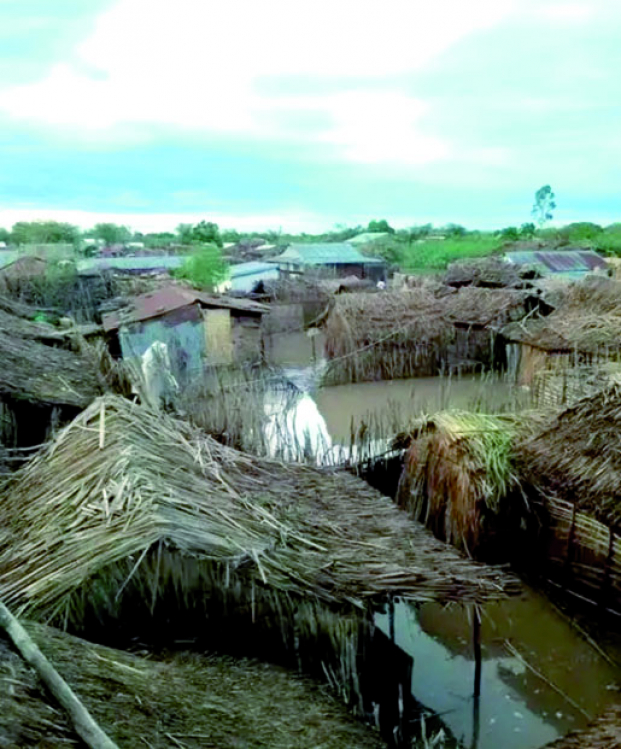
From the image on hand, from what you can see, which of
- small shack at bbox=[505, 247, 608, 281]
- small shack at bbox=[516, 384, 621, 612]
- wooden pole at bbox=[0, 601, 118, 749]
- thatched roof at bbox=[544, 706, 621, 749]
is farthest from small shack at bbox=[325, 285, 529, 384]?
wooden pole at bbox=[0, 601, 118, 749]

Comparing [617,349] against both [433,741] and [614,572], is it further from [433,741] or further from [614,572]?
[433,741]

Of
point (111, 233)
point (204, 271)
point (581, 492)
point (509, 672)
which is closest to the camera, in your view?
point (509, 672)

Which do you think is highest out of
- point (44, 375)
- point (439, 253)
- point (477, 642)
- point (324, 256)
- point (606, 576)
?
point (439, 253)

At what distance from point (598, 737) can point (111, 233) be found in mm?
72202

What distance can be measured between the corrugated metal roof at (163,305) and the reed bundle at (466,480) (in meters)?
8.05

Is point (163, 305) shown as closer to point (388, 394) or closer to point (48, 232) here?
point (388, 394)

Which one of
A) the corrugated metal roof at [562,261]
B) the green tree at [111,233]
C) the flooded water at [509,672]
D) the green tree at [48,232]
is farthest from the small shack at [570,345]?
the green tree at [111,233]

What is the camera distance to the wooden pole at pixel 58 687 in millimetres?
2047

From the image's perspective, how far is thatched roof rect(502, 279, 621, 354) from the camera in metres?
13.0

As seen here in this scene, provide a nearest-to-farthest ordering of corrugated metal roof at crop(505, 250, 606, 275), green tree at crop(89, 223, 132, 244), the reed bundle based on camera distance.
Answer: the reed bundle → corrugated metal roof at crop(505, 250, 606, 275) → green tree at crop(89, 223, 132, 244)

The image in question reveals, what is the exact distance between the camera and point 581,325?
45.1 ft

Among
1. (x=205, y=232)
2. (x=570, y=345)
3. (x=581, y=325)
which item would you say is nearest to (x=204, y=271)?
(x=581, y=325)

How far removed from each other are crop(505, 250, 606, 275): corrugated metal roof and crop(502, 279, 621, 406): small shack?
41.9ft

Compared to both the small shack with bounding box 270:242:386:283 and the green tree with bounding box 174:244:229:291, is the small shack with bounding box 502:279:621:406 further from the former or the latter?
the small shack with bounding box 270:242:386:283
